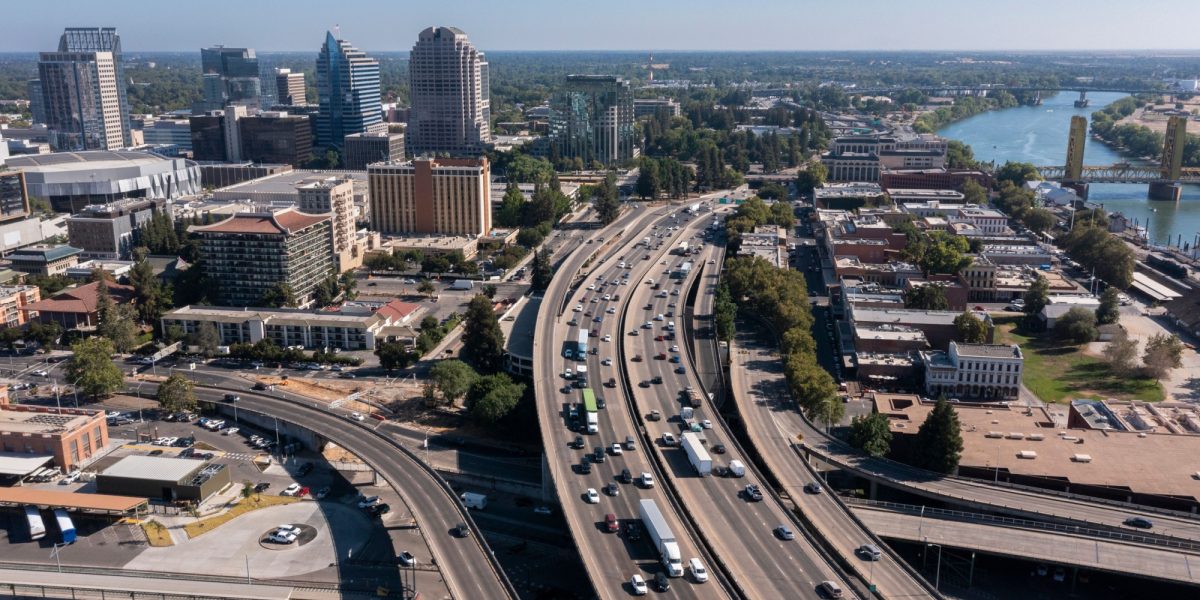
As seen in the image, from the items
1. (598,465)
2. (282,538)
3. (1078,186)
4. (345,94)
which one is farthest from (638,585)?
(345,94)

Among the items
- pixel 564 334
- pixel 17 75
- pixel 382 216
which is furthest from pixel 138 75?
pixel 564 334

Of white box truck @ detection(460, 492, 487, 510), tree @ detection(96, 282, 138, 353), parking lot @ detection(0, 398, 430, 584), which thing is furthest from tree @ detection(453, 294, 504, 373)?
tree @ detection(96, 282, 138, 353)

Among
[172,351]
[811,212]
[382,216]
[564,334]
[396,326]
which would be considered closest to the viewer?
[564,334]

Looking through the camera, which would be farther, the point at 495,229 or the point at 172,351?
the point at 495,229

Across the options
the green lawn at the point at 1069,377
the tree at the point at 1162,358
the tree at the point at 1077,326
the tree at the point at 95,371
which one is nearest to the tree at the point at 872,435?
the green lawn at the point at 1069,377

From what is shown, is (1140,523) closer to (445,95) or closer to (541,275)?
(541,275)

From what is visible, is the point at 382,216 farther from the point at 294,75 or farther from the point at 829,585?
the point at 294,75

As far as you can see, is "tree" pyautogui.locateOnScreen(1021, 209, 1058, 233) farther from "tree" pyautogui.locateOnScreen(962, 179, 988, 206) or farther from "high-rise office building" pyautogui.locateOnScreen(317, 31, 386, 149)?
"high-rise office building" pyautogui.locateOnScreen(317, 31, 386, 149)
